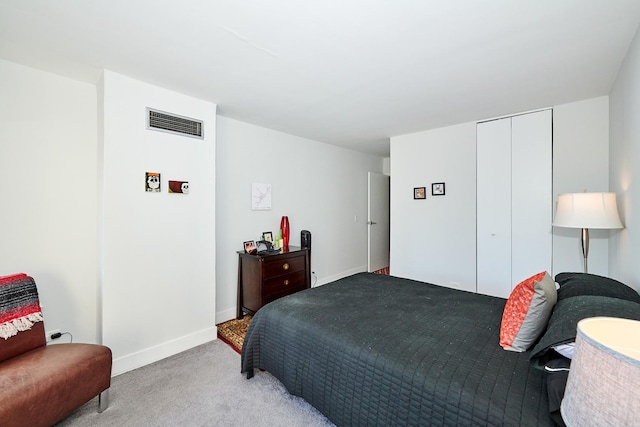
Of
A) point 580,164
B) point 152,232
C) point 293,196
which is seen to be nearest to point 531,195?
point 580,164

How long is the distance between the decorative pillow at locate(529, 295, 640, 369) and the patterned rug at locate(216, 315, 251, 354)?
2228 millimetres

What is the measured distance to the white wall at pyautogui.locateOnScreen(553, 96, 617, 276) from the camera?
263cm

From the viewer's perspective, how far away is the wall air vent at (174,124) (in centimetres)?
231

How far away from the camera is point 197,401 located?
5.92ft

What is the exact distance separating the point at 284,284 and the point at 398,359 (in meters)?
2.01

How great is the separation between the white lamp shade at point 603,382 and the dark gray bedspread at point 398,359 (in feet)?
1.31

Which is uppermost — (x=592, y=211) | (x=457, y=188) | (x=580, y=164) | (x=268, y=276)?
(x=580, y=164)

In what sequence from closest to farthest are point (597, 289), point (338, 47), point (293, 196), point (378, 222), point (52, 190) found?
point (597, 289) < point (338, 47) < point (52, 190) < point (293, 196) < point (378, 222)

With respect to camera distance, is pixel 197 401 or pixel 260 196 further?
pixel 260 196

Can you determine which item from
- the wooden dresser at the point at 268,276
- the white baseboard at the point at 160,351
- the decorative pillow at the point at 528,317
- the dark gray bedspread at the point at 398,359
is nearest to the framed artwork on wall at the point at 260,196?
the wooden dresser at the point at 268,276

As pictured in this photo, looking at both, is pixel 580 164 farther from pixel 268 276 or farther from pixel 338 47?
pixel 268 276

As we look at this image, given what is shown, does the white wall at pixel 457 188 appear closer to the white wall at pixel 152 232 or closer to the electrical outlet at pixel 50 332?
the white wall at pixel 152 232

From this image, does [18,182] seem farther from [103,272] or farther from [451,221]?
[451,221]

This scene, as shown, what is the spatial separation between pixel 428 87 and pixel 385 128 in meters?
1.22
